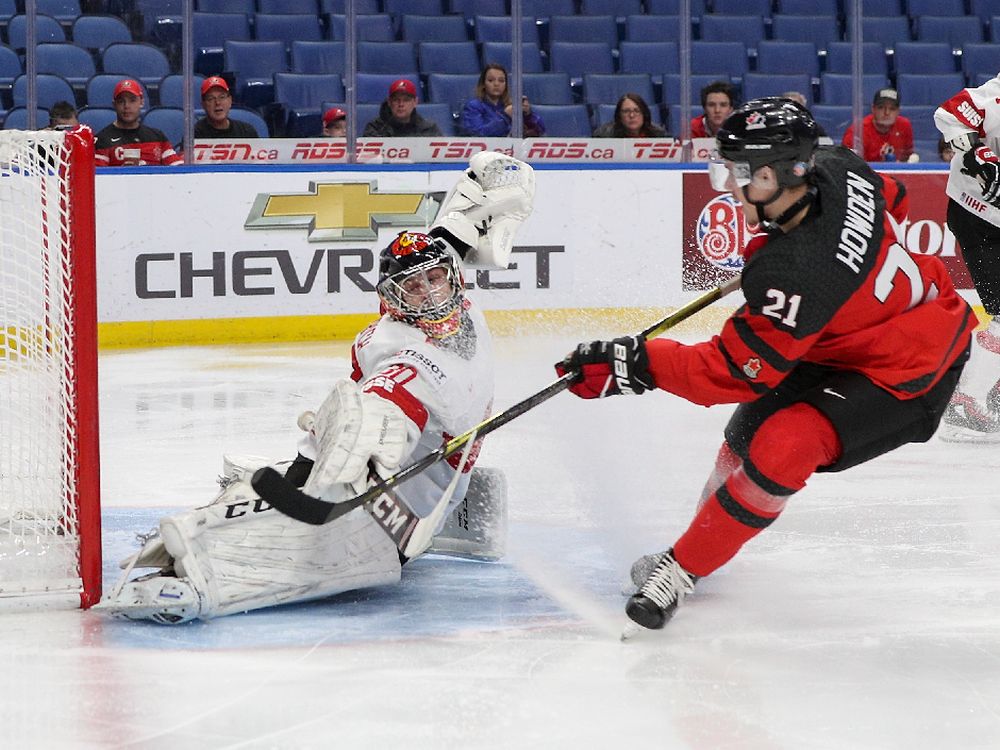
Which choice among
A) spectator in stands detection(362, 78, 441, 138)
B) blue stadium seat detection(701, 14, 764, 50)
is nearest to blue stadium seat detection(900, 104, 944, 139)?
blue stadium seat detection(701, 14, 764, 50)

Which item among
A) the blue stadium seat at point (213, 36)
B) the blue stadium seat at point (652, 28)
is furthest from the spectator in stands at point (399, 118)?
the blue stadium seat at point (652, 28)

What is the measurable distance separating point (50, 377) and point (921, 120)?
5655mm

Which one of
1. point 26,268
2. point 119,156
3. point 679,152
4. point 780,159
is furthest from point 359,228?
point 780,159

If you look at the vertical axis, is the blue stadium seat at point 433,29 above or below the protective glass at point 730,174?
above

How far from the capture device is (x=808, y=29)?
7508 mm

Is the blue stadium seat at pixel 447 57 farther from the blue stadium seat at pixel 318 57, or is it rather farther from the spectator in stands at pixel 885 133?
the spectator in stands at pixel 885 133

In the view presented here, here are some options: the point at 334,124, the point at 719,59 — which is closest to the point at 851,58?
the point at 719,59

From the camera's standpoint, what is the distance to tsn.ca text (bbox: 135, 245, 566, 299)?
6.43 metres

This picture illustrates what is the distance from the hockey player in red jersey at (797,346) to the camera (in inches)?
96.8

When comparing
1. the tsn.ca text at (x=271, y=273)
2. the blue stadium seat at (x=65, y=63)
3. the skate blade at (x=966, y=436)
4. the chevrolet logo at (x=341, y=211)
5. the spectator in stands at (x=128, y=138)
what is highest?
the blue stadium seat at (x=65, y=63)

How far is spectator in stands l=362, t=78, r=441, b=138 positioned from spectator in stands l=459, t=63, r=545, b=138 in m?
0.20

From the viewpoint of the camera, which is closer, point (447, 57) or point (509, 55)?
point (509, 55)

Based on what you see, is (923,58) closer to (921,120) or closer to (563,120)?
(921,120)

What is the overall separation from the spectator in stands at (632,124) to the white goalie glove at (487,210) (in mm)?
3812
